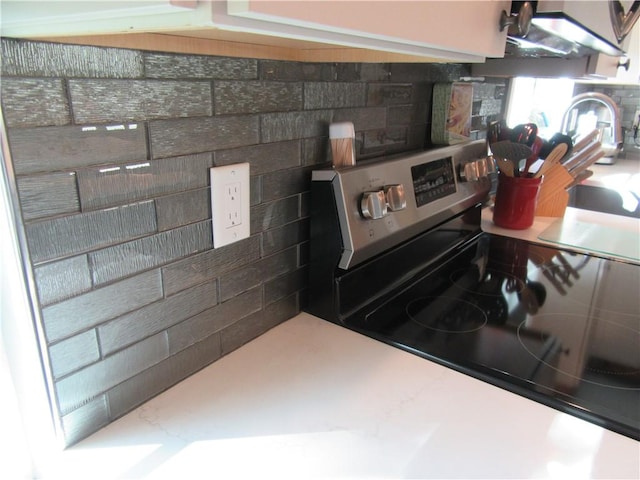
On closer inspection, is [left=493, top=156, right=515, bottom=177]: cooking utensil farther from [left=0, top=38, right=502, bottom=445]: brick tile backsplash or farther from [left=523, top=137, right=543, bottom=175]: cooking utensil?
[left=0, top=38, right=502, bottom=445]: brick tile backsplash

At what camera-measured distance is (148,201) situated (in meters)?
0.61

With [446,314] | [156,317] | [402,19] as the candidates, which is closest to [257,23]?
[402,19]

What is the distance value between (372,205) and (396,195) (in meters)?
0.09

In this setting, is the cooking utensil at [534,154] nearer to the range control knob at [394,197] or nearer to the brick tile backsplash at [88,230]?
the range control knob at [394,197]

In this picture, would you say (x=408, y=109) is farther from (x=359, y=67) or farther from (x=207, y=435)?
(x=207, y=435)

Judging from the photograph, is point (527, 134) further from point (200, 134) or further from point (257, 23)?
Answer: point (257, 23)

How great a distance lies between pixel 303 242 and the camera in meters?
0.91

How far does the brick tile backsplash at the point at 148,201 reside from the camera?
494 mm

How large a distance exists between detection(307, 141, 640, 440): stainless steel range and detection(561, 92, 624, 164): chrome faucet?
1.95 m

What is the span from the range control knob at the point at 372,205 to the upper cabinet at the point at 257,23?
0.88ft

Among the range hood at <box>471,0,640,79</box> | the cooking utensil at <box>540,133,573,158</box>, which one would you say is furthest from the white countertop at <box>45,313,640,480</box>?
the cooking utensil at <box>540,133,573,158</box>

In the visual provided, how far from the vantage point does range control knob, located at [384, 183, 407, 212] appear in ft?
2.90

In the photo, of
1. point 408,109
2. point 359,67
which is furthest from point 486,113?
point 359,67

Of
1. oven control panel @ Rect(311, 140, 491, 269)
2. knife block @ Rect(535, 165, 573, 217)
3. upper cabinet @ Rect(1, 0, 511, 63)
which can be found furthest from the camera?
knife block @ Rect(535, 165, 573, 217)
